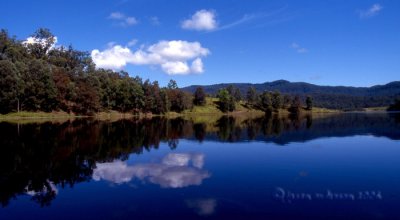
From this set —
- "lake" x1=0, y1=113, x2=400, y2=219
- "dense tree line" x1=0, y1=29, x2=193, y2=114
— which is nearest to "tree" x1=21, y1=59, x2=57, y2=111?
"dense tree line" x1=0, y1=29, x2=193, y2=114

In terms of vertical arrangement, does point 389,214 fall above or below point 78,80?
below

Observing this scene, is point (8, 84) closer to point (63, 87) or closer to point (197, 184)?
point (63, 87)

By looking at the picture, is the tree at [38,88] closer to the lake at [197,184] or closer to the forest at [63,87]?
the forest at [63,87]

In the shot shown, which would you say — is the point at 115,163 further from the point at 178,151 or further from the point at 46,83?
the point at 46,83

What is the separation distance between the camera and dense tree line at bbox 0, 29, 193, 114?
98000 millimetres

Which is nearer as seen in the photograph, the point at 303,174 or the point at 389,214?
the point at 389,214

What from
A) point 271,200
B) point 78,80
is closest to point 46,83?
point 78,80

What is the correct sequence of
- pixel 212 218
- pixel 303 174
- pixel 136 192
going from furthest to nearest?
pixel 303 174 < pixel 136 192 < pixel 212 218

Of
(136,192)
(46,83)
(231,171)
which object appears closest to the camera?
(136,192)

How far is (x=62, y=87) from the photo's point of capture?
113m

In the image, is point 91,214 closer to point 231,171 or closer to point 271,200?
point 271,200

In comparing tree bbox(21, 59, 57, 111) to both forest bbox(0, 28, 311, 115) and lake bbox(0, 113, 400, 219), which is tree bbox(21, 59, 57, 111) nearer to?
forest bbox(0, 28, 311, 115)

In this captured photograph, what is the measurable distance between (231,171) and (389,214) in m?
11.6

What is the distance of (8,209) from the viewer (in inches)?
631
